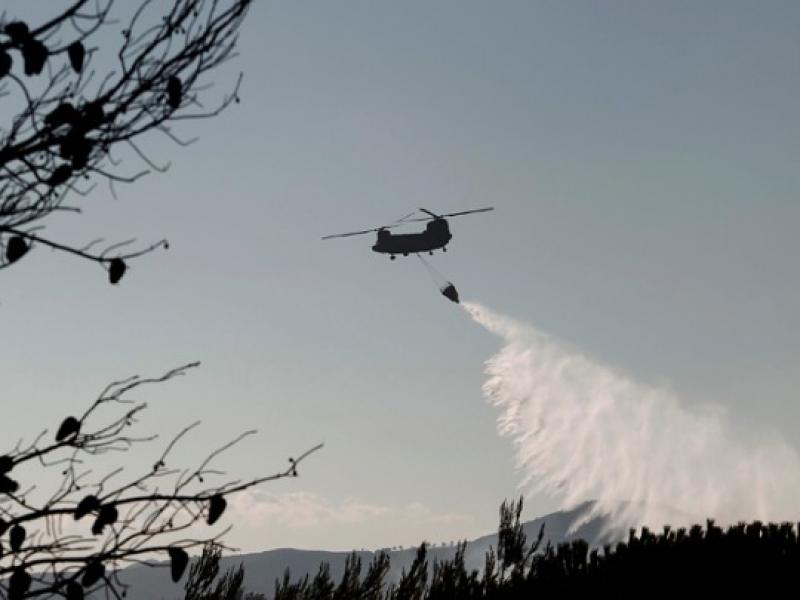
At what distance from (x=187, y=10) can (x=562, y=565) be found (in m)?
15.0

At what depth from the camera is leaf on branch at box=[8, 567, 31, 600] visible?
531 cm

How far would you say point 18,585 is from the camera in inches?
210

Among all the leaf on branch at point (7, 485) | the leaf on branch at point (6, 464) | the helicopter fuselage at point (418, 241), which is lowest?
the leaf on branch at point (7, 485)

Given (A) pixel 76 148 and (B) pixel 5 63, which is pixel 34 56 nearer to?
(B) pixel 5 63

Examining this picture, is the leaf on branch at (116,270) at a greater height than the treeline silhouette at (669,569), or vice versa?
the treeline silhouette at (669,569)

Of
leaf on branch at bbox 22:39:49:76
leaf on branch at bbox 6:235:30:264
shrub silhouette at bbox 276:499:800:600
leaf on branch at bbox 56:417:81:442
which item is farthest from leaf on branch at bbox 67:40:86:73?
shrub silhouette at bbox 276:499:800:600

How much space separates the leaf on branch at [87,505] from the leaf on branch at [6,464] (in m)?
0.39

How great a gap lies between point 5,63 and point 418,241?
4189 cm

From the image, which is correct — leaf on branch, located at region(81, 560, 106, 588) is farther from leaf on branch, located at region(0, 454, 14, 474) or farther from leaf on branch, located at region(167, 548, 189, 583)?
leaf on branch, located at region(0, 454, 14, 474)

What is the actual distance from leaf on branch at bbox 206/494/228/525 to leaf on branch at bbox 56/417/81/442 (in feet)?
2.72

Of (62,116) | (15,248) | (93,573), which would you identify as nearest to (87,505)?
(93,573)

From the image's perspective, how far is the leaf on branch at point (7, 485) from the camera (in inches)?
214

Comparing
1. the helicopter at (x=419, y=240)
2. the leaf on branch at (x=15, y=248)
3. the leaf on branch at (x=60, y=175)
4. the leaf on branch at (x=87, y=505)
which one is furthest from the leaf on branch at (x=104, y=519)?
the helicopter at (x=419, y=240)

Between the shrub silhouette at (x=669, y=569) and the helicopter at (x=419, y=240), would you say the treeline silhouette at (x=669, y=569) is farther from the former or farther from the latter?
the helicopter at (x=419, y=240)
